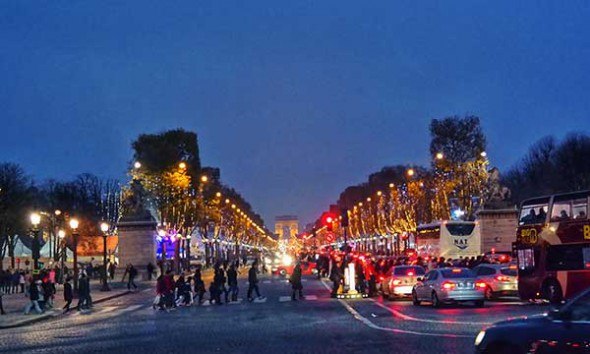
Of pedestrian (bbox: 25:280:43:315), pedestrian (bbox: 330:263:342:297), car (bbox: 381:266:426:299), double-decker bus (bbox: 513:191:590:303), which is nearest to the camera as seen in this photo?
double-decker bus (bbox: 513:191:590:303)

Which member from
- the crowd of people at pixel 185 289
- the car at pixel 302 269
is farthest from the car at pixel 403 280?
the car at pixel 302 269

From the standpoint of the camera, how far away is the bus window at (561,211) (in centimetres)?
3070

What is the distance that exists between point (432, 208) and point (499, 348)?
275ft

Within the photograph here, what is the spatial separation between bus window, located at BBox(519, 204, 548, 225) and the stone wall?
37.4 m

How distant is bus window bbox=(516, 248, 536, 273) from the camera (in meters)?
32.9

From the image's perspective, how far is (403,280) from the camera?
39.2 meters

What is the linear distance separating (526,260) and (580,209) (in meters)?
3.95

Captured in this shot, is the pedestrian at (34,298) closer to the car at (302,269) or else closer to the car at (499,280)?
the car at (499,280)

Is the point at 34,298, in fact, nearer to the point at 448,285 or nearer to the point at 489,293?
the point at 448,285

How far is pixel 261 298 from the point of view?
4509 centimetres

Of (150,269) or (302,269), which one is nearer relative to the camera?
(150,269)

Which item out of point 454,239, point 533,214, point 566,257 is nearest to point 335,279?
point 533,214

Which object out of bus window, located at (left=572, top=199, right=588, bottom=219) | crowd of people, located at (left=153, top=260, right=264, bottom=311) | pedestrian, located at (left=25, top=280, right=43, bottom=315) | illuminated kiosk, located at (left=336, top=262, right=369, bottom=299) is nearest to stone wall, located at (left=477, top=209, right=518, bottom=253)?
illuminated kiosk, located at (left=336, top=262, right=369, bottom=299)

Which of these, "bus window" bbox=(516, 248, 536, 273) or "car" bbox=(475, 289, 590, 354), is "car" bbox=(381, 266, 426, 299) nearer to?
"bus window" bbox=(516, 248, 536, 273)
